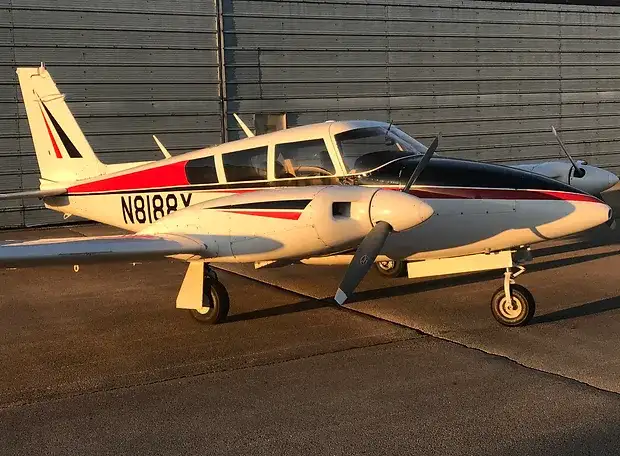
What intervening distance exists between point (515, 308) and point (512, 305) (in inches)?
1.7

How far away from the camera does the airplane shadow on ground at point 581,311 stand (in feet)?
25.3

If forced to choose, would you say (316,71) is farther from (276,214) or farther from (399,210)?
(399,210)

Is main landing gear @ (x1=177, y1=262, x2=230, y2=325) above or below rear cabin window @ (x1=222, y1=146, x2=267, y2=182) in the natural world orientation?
below

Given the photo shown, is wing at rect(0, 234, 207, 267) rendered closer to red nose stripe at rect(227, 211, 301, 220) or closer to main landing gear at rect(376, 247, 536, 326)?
red nose stripe at rect(227, 211, 301, 220)

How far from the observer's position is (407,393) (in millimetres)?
5508

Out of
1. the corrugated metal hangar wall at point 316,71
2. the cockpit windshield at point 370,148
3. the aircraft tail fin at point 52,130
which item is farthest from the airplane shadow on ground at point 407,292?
the corrugated metal hangar wall at point 316,71

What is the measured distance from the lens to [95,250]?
7062 millimetres

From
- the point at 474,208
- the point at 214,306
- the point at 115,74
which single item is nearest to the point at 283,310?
the point at 214,306

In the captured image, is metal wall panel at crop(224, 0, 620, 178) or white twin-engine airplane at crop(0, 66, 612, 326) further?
metal wall panel at crop(224, 0, 620, 178)

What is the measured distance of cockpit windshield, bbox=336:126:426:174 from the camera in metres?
8.01

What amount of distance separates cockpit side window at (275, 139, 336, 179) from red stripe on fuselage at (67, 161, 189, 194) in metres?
1.53

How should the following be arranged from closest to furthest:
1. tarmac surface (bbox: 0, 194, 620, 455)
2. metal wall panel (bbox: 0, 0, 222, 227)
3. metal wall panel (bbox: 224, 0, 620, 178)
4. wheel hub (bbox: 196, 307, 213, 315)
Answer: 1. tarmac surface (bbox: 0, 194, 620, 455)
2. wheel hub (bbox: 196, 307, 213, 315)
3. metal wall panel (bbox: 0, 0, 222, 227)
4. metal wall panel (bbox: 224, 0, 620, 178)

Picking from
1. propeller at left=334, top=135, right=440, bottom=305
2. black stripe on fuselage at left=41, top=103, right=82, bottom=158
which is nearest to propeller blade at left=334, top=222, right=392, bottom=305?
propeller at left=334, top=135, right=440, bottom=305

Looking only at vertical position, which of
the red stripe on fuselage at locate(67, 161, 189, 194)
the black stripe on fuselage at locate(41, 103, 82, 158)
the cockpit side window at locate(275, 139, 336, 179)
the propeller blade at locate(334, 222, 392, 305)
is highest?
the black stripe on fuselage at locate(41, 103, 82, 158)
